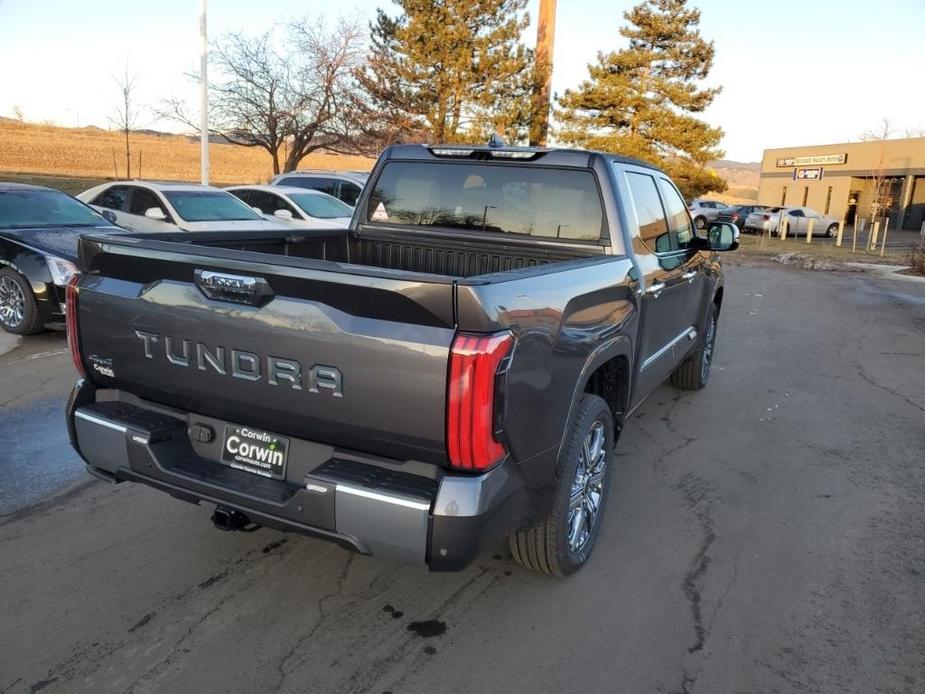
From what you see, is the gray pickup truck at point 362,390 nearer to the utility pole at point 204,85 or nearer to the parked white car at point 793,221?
the utility pole at point 204,85

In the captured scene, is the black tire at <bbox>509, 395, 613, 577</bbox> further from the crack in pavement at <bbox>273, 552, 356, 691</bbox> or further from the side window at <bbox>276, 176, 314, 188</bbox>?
the side window at <bbox>276, 176, 314, 188</bbox>

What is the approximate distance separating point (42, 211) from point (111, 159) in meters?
51.4

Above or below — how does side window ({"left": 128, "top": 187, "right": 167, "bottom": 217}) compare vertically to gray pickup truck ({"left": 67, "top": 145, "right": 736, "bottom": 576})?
above

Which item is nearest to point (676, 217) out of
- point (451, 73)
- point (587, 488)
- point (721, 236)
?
point (721, 236)

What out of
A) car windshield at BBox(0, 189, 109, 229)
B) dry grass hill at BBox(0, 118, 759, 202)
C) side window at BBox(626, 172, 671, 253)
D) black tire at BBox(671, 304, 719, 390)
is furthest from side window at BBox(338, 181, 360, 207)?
dry grass hill at BBox(0, 118, 759, 202)

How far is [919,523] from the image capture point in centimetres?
409

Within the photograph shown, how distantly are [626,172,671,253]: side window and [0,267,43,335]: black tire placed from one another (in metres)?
6.19

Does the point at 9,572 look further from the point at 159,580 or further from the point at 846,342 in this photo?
the point at 846,342

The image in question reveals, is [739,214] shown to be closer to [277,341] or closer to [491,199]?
[491,199]

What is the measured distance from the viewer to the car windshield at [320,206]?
43.7 feet

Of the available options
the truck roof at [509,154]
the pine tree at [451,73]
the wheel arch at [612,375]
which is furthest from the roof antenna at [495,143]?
the pine tree at [451,73]

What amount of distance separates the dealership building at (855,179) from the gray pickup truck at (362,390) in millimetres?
47440

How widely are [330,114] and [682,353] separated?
2310 centimetres

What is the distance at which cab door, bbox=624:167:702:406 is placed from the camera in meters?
4.07
